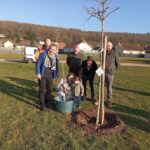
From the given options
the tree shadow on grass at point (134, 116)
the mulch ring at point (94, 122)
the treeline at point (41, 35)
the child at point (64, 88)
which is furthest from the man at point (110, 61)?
the treeline at point (41, 35)

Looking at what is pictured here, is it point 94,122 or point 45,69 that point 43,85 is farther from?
point 94,122

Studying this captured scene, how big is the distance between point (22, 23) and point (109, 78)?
435ft

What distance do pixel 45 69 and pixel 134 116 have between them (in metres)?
2.78

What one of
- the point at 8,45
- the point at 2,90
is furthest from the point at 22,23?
the point at 2,90

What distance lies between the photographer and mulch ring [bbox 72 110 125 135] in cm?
547

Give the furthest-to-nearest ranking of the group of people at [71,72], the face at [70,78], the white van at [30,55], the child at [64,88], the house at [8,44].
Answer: the house at [8,44] → the white van at [30,55] → the face at [70,78] → the child at [64,88] → the group of people at [71,72]

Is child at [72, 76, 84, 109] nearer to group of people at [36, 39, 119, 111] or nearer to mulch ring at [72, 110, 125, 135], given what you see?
group of people at [36, 39, 119, 111]

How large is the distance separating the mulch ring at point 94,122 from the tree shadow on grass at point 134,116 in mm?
344

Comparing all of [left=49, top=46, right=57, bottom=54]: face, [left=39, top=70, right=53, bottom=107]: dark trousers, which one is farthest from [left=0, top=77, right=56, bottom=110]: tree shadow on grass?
[left=49, top=46, right=57, bottom=54]: face

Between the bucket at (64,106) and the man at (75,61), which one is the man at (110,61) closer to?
the man at (75,61)

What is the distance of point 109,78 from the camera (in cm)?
767

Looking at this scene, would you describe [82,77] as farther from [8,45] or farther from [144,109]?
[8,45]

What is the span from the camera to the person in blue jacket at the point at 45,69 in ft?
22.9

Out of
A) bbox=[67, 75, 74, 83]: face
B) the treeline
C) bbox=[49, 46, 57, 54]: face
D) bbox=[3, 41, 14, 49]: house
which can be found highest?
the treeline
